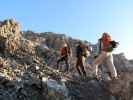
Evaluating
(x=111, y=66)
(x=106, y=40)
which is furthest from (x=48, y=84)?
(x=106, y=40)

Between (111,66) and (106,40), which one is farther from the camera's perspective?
(106,40)

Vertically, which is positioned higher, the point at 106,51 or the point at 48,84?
the point at 106,51

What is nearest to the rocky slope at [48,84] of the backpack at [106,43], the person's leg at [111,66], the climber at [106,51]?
the person's leg at [111,66]

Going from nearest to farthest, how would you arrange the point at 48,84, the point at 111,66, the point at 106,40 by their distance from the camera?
the point at 48,84 < the point at 111,66 < the point at 106,40

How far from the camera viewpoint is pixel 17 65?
2522 centimetres

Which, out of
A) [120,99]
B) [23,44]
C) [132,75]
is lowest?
[120,99]

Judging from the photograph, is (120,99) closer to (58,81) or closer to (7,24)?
(58,81)

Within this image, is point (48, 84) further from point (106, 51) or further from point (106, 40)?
point (106, 40)

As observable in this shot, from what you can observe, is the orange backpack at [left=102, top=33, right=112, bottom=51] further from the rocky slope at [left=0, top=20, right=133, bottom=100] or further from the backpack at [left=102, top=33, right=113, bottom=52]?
the rocky slope at [left=0, top=20, right=133, bottom=100]

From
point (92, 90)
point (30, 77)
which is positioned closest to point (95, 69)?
point (92, 90)

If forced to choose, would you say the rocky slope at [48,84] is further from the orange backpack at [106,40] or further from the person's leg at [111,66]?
the orange backpack at [106,40]

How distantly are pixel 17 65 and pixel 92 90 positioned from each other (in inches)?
244

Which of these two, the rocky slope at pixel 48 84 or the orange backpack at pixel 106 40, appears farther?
the orange backpack at pixel 106 40

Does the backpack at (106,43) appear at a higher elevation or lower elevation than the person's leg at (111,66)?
higher
